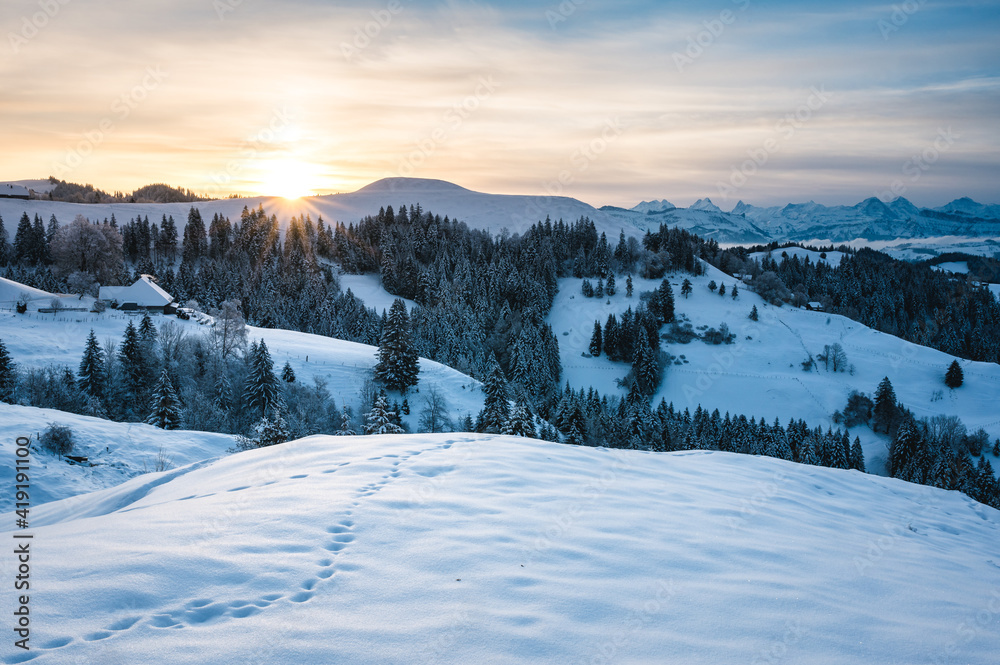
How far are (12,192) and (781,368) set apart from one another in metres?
189

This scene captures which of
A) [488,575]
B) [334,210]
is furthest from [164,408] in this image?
[334,210]

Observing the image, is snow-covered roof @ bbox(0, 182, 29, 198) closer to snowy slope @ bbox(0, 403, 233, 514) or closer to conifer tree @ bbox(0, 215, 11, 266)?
conifer tree @ bbox(0, 215, 11, 266)

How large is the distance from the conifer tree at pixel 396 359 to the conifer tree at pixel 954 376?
270ft

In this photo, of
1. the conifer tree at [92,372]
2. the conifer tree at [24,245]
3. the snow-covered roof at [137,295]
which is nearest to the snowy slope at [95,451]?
the conifer tree at [92,372]

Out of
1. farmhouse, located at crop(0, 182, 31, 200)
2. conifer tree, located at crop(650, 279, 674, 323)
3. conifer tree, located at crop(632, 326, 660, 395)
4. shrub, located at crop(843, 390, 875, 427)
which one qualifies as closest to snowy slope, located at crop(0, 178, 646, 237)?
farmhouse, located at crop(0, 182, 31, 200)

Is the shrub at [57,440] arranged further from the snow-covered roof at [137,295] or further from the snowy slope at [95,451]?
the snow-covered roof at [137,295]

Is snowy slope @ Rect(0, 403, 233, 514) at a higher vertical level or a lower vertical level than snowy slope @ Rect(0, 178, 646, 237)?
lower

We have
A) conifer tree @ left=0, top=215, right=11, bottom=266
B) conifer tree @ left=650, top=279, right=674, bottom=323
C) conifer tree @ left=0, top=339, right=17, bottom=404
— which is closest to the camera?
conifer tree @ left=0, top=339, right=17, bottom=404

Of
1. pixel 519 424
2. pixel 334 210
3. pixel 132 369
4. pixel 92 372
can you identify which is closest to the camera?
pixel 519 424

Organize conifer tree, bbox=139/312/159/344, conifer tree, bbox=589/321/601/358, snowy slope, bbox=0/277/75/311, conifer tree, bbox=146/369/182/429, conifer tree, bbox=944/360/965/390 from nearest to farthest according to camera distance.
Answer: conifer tree, bbox=146/369/182/429 < conifer tree, bbox=139/312/159/344 < snowy slope, bbox=0/277/75/311 < conifer tree, bbox=944/360/965/390 < conifer tree, bbox=589/321/601/358

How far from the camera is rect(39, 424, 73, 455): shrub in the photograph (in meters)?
18.8

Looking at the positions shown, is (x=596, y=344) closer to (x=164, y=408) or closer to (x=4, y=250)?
(x=164, y=408)

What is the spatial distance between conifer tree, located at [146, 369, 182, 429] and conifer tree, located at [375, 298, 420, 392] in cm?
1906

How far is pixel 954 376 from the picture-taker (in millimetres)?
75500
